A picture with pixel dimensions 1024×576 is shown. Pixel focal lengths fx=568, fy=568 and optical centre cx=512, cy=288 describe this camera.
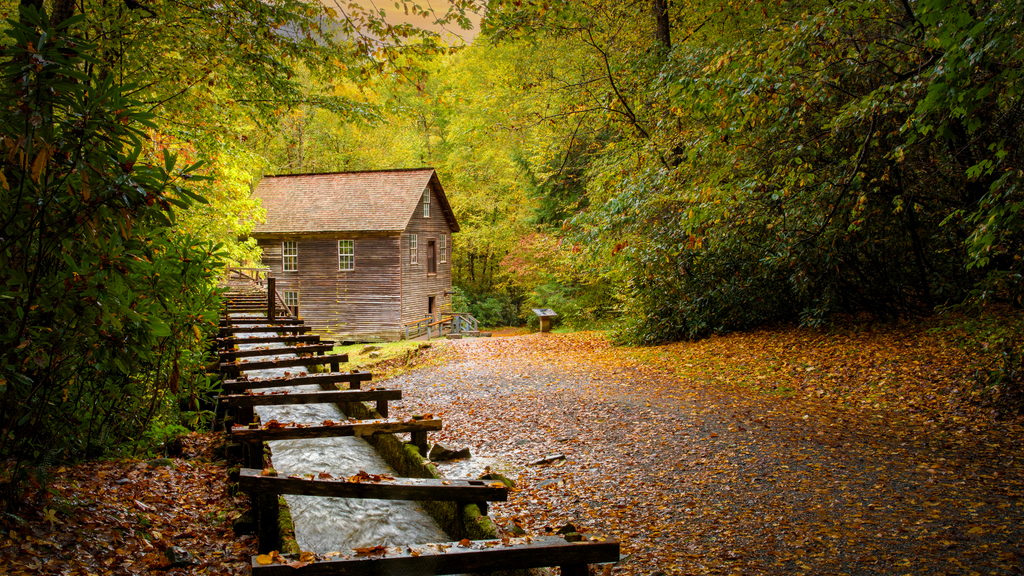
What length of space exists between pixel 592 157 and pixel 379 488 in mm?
19552

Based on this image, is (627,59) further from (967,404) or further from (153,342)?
(153,342)

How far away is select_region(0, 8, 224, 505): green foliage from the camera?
3.05m

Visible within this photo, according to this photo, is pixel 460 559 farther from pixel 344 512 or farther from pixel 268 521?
pixel 344 512

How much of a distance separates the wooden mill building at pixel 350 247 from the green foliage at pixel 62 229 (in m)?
24.1

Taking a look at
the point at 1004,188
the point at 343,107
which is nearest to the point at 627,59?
the point at 343,107

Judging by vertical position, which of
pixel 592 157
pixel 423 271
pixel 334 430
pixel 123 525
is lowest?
pixel 123 525

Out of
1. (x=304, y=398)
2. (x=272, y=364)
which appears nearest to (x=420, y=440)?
(x=304, y=398)

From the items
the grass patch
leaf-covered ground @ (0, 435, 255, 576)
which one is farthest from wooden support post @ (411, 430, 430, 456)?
the grass patch

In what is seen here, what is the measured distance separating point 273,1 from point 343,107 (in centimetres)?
196

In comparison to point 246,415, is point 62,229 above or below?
above

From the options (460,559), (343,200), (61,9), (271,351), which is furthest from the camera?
(343,200)

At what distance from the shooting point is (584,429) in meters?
8.41

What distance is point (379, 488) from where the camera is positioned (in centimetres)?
383

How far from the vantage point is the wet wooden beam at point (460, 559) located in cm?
280
